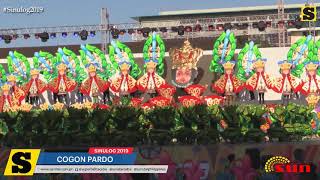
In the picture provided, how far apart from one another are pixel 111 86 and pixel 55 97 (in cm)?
437

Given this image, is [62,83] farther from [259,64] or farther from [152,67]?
[259,64]

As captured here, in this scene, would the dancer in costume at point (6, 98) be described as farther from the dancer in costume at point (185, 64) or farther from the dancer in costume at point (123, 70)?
the dancer in costume at point (185, 64)

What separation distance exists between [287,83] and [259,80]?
162 centimetres

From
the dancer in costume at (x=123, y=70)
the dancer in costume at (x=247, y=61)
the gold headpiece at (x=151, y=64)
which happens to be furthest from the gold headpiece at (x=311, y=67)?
the dancer in costume at (x=123, y=70)

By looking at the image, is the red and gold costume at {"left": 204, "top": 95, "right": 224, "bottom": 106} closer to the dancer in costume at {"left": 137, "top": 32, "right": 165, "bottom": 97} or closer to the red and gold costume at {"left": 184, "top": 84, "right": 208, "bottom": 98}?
the red and gold costume at {"left": 184, "top": 84, "right": 208, "bottom": 98}

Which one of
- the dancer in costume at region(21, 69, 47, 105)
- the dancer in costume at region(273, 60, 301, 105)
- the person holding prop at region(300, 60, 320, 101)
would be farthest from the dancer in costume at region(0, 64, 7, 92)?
the person holding prop at region(300, 60, 320, 101)

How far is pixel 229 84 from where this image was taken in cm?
3609

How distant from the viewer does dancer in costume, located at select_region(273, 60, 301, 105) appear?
35781 millimetres

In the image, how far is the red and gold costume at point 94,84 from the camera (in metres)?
37.8

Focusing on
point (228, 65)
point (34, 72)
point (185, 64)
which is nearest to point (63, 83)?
point (34, 72)

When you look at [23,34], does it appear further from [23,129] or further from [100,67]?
[23,129]

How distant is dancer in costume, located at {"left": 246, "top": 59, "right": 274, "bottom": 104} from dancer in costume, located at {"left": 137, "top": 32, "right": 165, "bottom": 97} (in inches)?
206

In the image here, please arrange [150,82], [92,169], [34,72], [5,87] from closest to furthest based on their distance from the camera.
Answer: [92,169] < [150,82] < [34,72] < [5,87]

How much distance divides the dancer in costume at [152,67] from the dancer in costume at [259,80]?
524 centimetres
